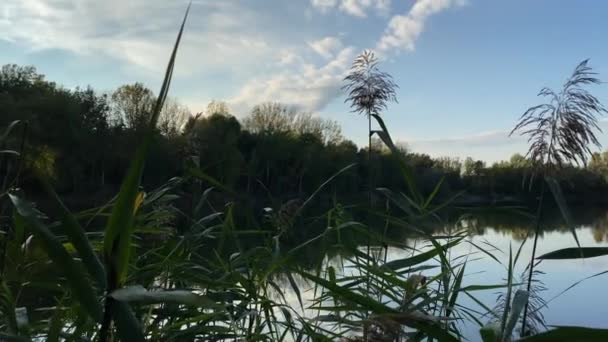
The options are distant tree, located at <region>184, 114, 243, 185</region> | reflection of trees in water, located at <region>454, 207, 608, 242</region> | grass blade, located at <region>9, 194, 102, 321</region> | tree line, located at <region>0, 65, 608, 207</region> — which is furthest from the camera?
tree line, located at <region>0, 65, 608, 207</region>

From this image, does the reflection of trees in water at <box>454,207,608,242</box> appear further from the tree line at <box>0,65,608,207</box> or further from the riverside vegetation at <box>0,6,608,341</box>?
the tree line at <box>0,65,608,207</box>

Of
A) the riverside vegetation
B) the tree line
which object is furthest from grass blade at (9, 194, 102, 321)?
the tree line

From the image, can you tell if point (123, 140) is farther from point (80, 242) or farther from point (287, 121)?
point (287, 121)

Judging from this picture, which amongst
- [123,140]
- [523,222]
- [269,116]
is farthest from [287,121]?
[523,222]

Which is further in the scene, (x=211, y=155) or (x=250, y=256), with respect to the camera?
(x=211, y=155)

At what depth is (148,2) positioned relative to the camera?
140 centimetres

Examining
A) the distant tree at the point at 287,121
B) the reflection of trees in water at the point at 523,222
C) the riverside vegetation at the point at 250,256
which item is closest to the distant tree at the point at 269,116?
the distant tree at the point at 287,121

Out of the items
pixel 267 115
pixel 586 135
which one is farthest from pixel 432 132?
pixel 267 115

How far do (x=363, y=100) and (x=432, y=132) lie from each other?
A: 7.72 feet

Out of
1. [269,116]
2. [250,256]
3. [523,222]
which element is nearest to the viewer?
[250,256]

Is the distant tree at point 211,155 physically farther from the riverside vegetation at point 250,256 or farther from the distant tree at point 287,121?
the distant tree at point 287,121

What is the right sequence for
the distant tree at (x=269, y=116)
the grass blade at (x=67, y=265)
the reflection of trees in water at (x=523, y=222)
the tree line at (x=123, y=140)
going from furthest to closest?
the distant tree at (x=269, y=116), the tree line at (x=123, y=140), the reflection of trees in water at (x=523, y=222), the grass blade at (x=67, y=265)

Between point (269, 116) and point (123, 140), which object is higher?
point (269, 116)

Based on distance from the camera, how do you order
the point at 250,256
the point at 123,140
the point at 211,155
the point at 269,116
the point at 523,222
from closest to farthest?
1. the point at 250,256
2. the point at 523,222
3. the point at 211,155
4. the point at 123,140
5. the point at 269,116
